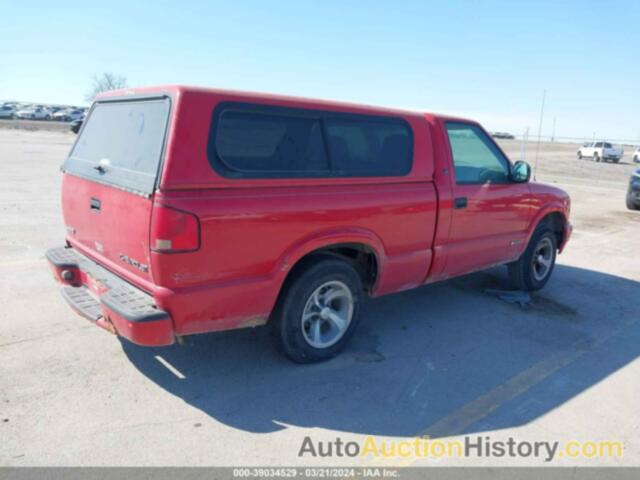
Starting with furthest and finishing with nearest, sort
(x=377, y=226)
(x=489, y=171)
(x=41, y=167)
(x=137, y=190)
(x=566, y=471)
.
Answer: (x=41, y=167), (x=489, y=171), (x=377, y=226), (x=137, y=190), (x=566, y=471)

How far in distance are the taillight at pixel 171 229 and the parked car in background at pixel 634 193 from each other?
13.9m

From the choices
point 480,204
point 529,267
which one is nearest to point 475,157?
point 480,204

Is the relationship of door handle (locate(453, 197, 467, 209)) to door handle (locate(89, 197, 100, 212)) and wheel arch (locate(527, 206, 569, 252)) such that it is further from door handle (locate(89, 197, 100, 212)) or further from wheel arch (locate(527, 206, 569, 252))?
door handle (locate(89, 197, 100, 212))

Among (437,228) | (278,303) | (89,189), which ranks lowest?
(278,303)

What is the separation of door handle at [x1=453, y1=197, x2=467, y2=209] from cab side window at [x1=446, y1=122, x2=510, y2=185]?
0.16 meters

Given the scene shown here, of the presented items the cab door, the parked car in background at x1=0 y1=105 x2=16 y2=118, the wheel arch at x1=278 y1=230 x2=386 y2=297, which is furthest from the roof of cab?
the parked car in background at x1=0 y1=105 x2=16 y2=118

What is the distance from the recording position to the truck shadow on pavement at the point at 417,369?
337 centimetres

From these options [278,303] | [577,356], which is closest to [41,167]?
[278,303]

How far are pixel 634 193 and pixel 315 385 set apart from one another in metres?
13.2

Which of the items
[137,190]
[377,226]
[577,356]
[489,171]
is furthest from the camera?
[489,171]

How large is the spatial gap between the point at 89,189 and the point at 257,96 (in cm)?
150

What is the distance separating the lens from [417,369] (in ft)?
13.3

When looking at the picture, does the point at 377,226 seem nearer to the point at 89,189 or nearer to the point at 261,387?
the point at 261,387

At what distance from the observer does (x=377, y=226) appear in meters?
4.11
